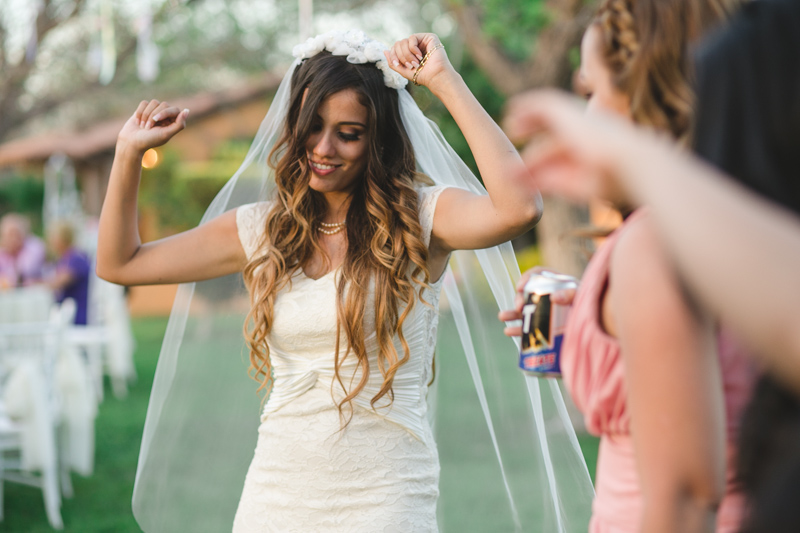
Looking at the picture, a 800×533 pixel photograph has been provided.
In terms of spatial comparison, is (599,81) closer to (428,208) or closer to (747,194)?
(747,194)

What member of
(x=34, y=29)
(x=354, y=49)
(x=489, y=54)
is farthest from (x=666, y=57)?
(x=34, y=29)

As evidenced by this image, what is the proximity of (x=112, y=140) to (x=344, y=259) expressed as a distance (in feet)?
78.0

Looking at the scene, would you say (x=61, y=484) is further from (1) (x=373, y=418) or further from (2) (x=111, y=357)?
(1) (x=373, y=418)

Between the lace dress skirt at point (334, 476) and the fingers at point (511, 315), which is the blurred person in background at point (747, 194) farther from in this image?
the lace dress skirt at point (334, 476)

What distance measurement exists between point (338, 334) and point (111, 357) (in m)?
8.00

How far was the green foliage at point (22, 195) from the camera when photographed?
2294cm

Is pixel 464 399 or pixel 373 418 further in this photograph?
pixel 464 399

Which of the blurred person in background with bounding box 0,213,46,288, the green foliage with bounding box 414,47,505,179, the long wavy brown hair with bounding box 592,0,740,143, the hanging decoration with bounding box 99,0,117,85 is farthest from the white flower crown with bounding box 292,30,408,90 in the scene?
the green foliage with bounding box 414,47,505,179

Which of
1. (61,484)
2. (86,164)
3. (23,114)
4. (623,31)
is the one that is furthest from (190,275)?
(86,164)

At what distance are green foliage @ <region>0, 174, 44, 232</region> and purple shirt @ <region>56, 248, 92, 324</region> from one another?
1519cm

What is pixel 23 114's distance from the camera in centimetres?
1647

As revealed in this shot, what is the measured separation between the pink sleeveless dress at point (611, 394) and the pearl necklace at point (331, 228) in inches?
54.2

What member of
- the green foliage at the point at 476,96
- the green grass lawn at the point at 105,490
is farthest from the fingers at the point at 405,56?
the green foliage at the point at 476,96

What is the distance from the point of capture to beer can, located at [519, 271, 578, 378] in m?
1.63
